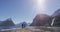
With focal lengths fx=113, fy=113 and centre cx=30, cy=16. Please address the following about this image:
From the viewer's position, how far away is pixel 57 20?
2127 mm

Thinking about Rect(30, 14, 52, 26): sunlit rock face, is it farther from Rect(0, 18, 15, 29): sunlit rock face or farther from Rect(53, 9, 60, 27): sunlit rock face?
Rect(0, 18, 15, 29): sunlit rock face

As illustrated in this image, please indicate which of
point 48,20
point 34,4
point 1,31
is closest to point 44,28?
point 48,20

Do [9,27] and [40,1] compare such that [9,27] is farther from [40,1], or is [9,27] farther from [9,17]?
[40,1]

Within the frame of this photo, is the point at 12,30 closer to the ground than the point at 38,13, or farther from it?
closer to the ground

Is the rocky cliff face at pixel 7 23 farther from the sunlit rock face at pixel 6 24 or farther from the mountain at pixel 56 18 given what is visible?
the mountain at pixel 56 18

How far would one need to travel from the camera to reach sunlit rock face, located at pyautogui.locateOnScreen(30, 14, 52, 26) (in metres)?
2.06

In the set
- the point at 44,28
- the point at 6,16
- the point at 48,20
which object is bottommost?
the point at 44,28

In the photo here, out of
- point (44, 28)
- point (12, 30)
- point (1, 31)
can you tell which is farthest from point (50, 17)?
point (1, 31)

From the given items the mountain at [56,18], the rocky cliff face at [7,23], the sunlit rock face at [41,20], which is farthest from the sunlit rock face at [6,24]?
the mountain at [56,18]

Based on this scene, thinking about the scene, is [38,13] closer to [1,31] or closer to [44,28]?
[44,28]

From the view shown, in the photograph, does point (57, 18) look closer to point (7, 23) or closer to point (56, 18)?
point (56, 18)

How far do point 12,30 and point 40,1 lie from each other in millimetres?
747

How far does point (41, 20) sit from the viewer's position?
2092 mm

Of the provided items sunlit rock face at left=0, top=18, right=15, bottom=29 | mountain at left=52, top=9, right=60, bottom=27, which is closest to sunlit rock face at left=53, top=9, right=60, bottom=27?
mountain at left=52, top=9, right=60, bottom=27
